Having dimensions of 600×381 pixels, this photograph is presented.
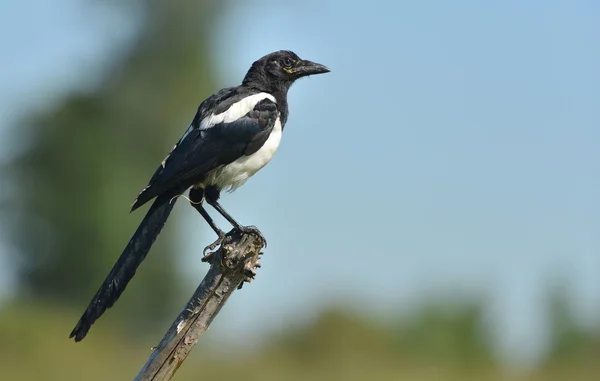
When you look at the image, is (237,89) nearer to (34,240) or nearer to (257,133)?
(257,133)

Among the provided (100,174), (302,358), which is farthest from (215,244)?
(100,174)

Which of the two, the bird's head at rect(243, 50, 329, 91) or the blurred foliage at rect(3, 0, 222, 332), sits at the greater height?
the blurred foliage at rect(3, 0, 222, 332)

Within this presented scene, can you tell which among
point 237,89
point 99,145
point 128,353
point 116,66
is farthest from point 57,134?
point 237,89

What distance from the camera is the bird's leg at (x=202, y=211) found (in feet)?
16.4

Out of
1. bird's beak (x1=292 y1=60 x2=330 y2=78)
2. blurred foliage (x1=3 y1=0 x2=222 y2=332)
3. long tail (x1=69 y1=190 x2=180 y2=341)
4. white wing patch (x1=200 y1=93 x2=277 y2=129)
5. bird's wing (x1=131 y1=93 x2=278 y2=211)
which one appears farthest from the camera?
blurred foliage (x1=3 y1=0 x2=222 y2=332)

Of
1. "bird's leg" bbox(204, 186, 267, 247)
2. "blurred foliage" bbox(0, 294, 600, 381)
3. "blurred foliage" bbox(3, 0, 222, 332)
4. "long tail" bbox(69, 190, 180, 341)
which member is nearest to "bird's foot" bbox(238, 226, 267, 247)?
"bird's leg" bbox(204, 186, 267, 247)

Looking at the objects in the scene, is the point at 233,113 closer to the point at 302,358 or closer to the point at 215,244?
the point at 215,244

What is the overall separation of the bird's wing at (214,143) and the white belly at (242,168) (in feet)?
0.12

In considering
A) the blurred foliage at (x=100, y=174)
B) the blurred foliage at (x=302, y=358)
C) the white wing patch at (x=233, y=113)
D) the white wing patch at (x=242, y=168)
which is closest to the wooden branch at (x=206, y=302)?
the white wing patch at (x=242, y=168)

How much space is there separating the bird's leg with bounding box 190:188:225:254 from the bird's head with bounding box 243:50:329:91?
2.54ft

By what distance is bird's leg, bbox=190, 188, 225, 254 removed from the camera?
Answer: 499 cm

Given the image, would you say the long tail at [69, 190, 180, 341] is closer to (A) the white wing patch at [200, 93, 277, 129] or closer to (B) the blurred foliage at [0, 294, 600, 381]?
(A) the white wing patch at [200, 93, 277, 129]

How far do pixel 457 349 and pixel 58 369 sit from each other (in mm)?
8517

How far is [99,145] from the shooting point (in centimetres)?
2591
